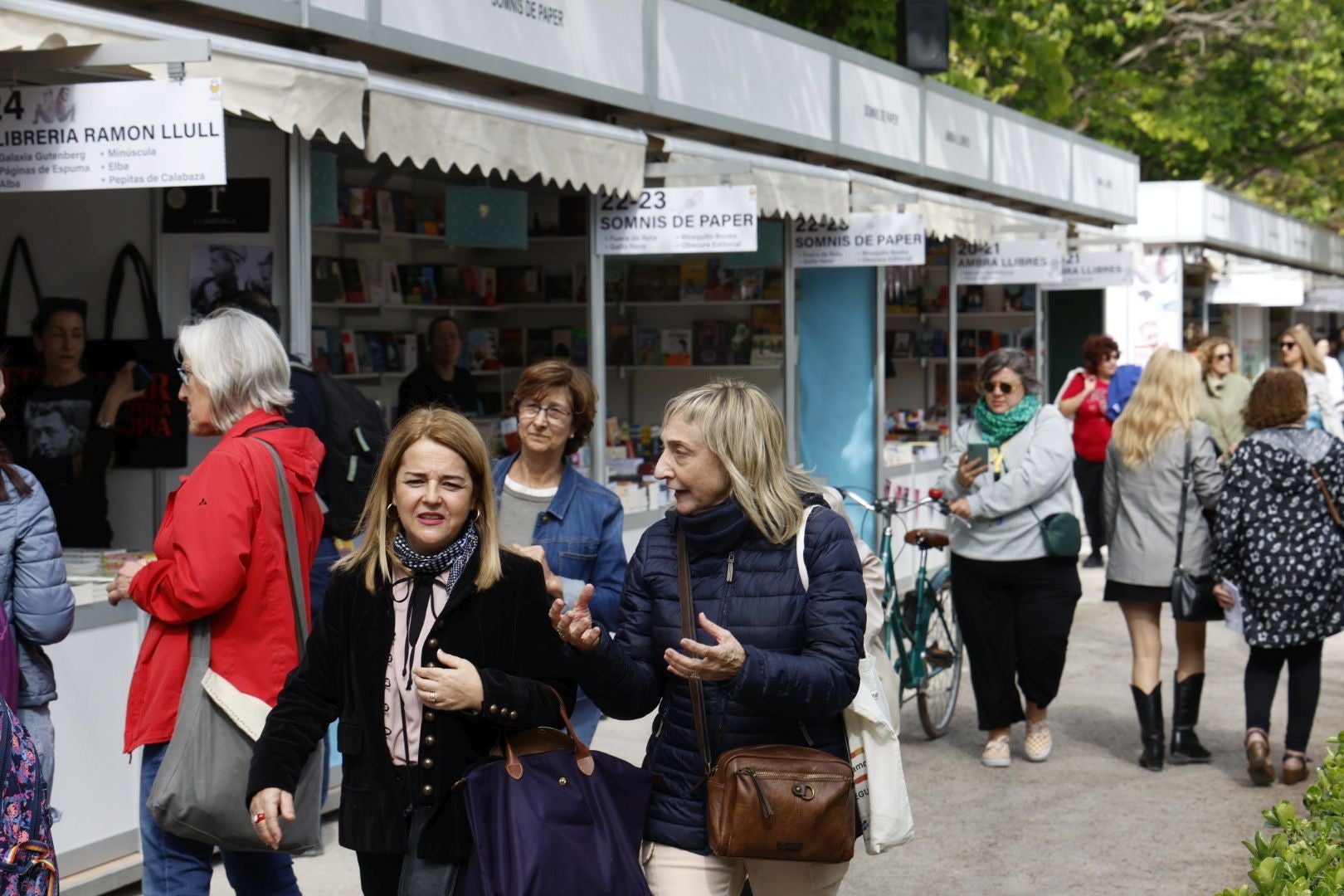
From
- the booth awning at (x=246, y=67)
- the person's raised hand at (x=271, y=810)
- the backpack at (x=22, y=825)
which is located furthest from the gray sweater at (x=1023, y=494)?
the backpack at (x=22, y=825)

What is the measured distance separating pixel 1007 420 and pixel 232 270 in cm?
332

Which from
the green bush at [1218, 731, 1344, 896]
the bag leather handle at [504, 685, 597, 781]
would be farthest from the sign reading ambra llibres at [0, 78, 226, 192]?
the green bush at [1218, 731, 1344, 896]

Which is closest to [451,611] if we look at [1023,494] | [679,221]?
[1023,494]

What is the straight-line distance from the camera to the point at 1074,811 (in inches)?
287

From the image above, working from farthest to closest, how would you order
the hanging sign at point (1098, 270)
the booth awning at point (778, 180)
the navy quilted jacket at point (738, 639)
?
the hanging sign at point (1098, 270) → the booth awning at point (778, 180) → the navy quilted jacket at point (738, 639)

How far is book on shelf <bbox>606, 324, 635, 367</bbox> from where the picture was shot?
38.8ft

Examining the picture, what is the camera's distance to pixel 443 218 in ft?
35.2

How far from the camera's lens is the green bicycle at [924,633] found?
27.2 ft

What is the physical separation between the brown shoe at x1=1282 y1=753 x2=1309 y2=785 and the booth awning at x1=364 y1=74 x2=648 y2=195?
392 centimetres

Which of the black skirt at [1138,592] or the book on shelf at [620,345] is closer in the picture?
the black skirt at [1138,592]

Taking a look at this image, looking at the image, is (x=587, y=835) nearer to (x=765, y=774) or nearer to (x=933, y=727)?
(x=765, y=774)

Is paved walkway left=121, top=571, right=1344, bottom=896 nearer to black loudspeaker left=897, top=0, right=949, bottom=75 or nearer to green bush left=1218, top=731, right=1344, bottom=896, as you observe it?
green bush left=1218, top=731, right=1344, bottom=896

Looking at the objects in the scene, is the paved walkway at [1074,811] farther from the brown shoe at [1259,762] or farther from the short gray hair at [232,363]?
the short gray hair at [232,363]

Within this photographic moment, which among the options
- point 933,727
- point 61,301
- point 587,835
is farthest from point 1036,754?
point 587,835
